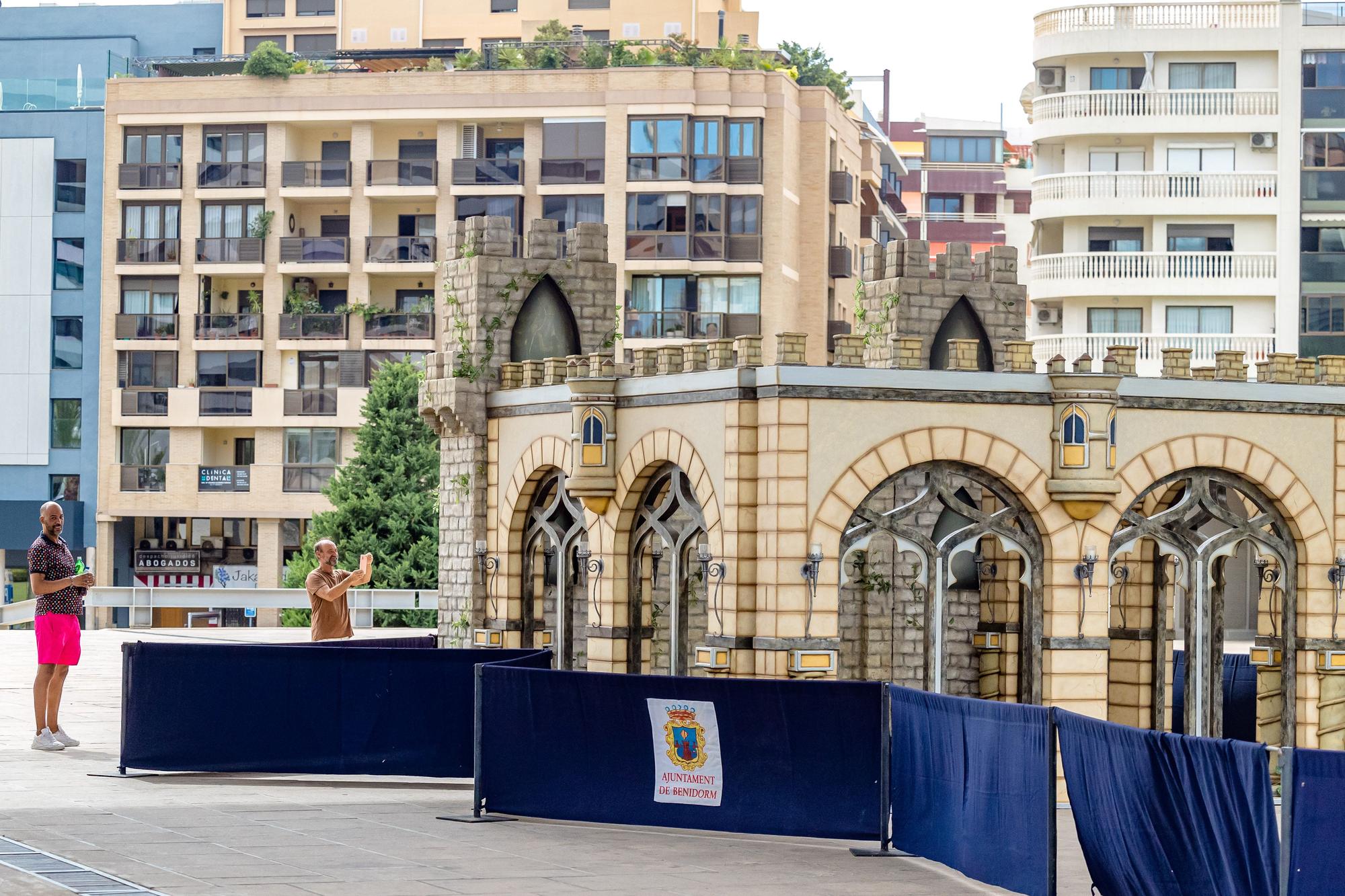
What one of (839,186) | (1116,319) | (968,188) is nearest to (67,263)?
(839,186)

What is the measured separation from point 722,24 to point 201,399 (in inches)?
839

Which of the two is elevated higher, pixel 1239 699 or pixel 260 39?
pixel 260 39

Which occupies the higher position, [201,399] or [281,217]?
[281,217]

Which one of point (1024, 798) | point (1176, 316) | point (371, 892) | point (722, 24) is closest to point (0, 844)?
point (371, 892)

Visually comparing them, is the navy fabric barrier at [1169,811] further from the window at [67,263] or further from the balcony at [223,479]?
the window at [67,263]

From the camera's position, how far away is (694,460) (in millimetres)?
23062

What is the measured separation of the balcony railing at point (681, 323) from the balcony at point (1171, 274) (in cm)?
917

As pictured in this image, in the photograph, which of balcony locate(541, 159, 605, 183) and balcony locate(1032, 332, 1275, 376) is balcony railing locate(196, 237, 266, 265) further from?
balcony locate(1032, 332, 1275, 376)

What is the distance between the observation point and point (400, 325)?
214 ft

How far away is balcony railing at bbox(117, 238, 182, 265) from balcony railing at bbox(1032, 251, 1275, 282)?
90.6 feet

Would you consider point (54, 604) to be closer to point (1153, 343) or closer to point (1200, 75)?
point (1153, 343)

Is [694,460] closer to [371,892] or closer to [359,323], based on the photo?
[371,892]

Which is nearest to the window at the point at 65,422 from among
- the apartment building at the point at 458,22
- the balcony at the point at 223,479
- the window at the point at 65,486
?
the window at the point at 65,486

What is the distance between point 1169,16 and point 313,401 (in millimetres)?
28371
